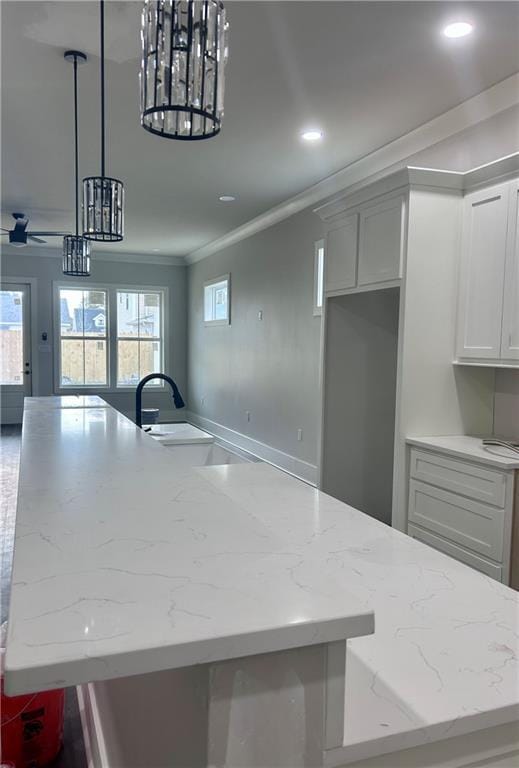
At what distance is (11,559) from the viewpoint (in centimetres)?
239

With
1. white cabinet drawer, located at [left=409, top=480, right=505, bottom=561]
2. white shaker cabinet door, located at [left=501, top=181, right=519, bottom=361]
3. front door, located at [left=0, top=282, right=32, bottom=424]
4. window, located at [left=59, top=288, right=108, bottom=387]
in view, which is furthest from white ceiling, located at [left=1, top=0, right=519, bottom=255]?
window, located at [left=59, top=288, right=108, bottom=387]

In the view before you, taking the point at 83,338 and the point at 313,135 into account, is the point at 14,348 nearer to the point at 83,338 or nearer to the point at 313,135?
the point at 83,338

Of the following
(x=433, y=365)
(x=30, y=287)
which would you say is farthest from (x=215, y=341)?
(x=433, y=365)

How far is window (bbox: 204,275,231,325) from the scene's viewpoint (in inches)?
308

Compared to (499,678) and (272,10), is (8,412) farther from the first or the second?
(499,678)

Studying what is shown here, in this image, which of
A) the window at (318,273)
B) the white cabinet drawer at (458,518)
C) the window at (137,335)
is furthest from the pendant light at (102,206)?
the window at (137,335)

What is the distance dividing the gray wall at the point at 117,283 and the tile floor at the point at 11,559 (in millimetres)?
1928

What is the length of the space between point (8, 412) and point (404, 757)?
9260 millimetres

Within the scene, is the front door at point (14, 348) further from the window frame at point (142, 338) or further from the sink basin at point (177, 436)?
the sink basin at point (177, 436)

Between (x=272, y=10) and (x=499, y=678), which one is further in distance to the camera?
(x=272, y=10)

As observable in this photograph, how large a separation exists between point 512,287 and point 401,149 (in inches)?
68.8

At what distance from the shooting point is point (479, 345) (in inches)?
116

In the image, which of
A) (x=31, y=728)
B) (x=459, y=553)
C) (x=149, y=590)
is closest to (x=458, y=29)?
(x=459, y=553)

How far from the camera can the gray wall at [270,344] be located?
5.51m
